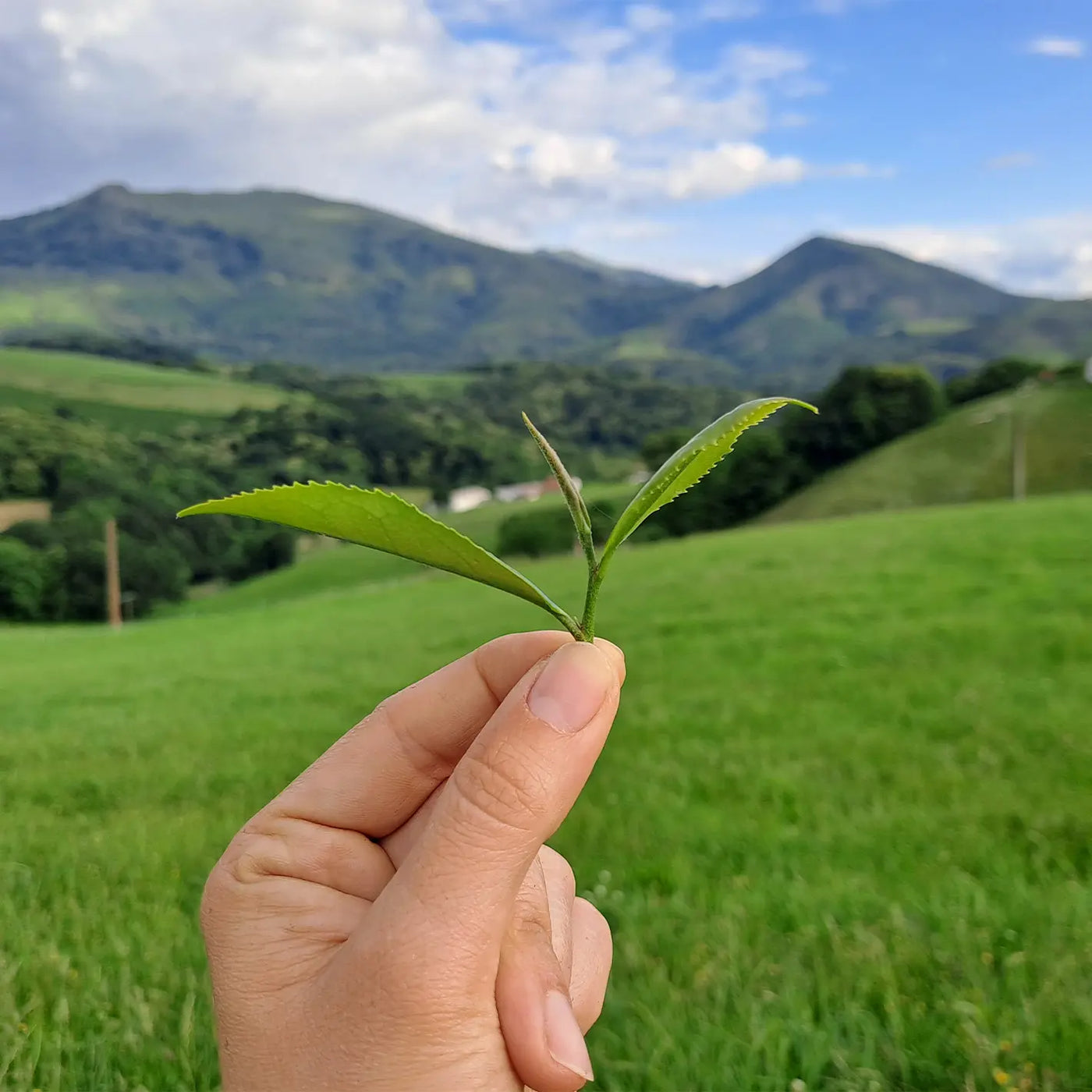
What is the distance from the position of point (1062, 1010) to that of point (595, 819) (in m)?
2.56

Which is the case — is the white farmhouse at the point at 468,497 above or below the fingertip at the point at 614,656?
below

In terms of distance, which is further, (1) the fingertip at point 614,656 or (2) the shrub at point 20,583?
(2) the shrub at point 20,583

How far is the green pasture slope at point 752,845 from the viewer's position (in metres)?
2.51

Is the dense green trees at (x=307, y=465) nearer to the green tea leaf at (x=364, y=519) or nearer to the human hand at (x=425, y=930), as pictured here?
the human hand at (x=425, y=930)

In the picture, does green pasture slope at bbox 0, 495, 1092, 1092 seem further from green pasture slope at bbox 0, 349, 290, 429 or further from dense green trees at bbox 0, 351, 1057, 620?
green pasture slope at bbox 0, 349, 290, 429

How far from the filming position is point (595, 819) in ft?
15.5

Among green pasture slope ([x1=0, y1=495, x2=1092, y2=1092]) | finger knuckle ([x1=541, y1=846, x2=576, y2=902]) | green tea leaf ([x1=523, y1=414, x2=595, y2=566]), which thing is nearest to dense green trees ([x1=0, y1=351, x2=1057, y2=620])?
green pasture slope ([x1=0, y1=495, x2=1092, y2=1092])

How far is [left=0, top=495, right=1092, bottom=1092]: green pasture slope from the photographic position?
2.51 metres

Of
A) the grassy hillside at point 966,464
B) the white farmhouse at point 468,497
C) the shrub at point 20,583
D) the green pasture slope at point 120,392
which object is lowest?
the shrub at point 20,583

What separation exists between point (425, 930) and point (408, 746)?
53cm

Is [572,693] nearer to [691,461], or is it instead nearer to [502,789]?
[502,789]

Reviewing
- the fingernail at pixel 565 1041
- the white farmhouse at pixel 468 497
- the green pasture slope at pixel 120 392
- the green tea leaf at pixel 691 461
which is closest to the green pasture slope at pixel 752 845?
the fingernail at pixel 565 1041

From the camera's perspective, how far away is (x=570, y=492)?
3.66 ft

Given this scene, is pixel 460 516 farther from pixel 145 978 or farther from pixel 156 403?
pixel 156 403
